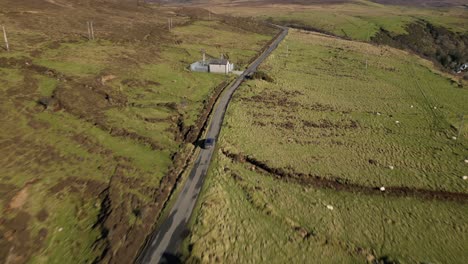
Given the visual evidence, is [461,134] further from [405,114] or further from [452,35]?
[452,35]

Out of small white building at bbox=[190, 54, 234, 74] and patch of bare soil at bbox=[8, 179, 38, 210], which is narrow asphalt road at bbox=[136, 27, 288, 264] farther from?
small white building at bbox=[190, 54, 234, 74]

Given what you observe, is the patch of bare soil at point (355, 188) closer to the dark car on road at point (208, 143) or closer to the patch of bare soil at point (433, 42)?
the dark car on road at point (208, 143)

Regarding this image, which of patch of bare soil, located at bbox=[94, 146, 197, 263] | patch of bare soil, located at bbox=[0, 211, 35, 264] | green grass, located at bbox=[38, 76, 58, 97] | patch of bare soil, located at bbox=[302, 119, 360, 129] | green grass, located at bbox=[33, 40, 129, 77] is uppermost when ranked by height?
green grass, located at bbox=[33, 40, 129, 77]

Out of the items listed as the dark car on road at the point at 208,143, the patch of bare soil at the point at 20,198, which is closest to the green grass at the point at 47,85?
the patch of bare soil at the point at 20,198

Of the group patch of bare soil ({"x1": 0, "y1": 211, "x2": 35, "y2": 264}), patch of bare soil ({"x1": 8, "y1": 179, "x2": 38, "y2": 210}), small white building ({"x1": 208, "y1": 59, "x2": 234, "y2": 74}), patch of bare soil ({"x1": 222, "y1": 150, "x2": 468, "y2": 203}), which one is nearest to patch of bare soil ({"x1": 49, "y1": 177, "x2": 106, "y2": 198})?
patch of bare soil ({"x1": 8, "y1": 179, "x2": 38, "y2": 210})

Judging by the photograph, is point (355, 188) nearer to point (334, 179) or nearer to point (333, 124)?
point (334, 179)

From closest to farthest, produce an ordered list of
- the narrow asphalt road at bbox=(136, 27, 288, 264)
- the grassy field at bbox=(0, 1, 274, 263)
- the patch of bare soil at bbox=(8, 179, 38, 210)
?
1. the narrow asphalt road at bbox=(136, 27, 288, 264)
2. the grassy field at bbox=(0, 1, 274, 263)
3. the patch of bare soil at bbox=(8, 179, 38, 210)

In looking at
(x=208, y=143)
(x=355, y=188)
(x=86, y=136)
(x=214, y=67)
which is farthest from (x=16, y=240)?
(x=214, y=67)

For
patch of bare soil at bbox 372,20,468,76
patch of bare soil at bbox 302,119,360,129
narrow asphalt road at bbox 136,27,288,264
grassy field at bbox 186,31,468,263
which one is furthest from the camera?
patch of bare soil at bbox 372,20,468,76
